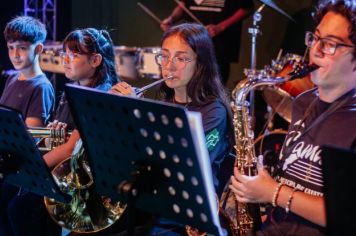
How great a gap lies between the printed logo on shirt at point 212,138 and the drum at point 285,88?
5.25 feet

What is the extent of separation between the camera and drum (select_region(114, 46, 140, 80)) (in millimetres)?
5398

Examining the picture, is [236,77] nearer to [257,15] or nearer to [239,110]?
[257,15]

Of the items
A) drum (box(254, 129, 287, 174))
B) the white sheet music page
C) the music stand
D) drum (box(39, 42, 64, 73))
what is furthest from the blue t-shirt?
drum (box(39, 42, 64, 73))

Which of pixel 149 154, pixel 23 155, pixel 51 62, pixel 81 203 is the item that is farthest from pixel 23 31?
pixel 51 62

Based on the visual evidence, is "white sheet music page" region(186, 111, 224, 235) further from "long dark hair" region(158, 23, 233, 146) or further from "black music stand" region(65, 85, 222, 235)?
"long dark hair" region(158, 23, 233, 146)

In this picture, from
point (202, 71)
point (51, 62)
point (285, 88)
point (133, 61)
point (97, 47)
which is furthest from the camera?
point (51, 62)

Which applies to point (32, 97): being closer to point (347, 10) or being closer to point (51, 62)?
point (347, 10)

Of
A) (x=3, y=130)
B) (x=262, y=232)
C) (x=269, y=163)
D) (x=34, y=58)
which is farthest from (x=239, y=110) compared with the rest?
(x=269, y=163)

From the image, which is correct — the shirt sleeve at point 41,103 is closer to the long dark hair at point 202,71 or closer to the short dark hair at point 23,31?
the short dark hair at point 23,31

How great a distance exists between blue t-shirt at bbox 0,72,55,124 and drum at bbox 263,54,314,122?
63.2 inches

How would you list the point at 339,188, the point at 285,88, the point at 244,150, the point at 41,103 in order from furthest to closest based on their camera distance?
the point at 285,88, the point at 41,103, the point at 244,150, the point at 339,188

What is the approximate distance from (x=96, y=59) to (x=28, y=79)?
58 cm

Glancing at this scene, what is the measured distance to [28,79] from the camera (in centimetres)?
324

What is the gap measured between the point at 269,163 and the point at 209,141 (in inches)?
90.7
